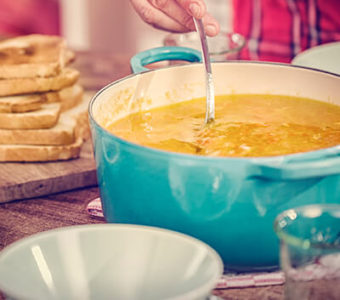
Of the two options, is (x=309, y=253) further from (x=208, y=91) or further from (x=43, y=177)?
(x=43, y=177)

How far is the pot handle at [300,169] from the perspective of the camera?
898mm

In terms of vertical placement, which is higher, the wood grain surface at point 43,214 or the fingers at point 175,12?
the fingers at point 175,12

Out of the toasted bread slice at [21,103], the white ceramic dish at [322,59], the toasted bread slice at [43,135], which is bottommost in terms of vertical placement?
the toasted bread slice at [43,135]

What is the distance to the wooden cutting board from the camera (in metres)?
1.43

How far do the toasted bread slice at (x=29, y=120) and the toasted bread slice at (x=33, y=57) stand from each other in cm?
12

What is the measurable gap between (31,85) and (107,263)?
40.1 inches

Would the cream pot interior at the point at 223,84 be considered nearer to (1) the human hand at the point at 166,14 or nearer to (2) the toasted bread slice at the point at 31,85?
(1) the human hand at the point at 166,14

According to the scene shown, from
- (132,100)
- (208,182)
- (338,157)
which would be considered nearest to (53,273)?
(208,182)

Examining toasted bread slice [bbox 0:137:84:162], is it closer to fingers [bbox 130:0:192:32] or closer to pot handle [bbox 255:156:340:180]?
fingers [bbox 130:0:192:32]

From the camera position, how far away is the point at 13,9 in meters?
4.03

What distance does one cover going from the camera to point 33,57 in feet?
6.50

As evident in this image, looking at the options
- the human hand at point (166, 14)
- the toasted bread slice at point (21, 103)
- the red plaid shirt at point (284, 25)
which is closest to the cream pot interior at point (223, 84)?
the human hand at point (166, 14)

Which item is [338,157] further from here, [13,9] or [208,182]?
[13,9]

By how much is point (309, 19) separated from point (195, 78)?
54.8 inches
